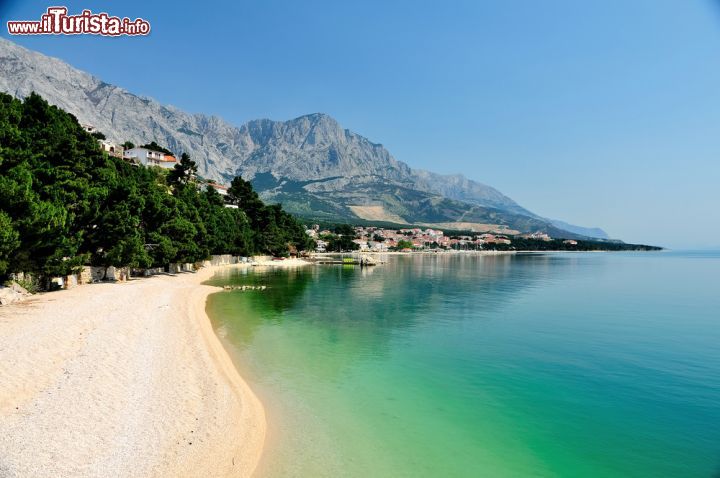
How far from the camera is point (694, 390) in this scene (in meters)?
18.6

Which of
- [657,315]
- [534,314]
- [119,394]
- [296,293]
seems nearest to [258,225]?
[296,293]

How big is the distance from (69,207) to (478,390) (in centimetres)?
3468

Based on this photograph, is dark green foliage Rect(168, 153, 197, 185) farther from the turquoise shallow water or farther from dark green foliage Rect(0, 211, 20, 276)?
dark green foliage Rect(0, 211, 20, 276)

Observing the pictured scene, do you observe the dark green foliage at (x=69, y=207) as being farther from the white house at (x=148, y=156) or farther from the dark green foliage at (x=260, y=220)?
the white house at (x=148, y=156)

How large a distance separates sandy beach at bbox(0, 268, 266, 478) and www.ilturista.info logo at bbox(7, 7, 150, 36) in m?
17.4

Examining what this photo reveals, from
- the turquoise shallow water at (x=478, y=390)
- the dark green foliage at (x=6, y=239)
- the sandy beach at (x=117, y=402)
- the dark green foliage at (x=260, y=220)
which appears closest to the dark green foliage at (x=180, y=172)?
the dark green foliage at (x=260, y=220)

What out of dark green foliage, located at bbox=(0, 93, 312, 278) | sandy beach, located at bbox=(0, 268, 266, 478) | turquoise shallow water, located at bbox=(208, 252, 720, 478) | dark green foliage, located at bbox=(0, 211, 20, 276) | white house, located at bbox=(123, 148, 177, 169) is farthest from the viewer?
white house, located at bbox=(123, 148, 177, 169)

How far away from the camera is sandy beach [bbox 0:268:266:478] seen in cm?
948

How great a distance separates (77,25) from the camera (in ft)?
85.9

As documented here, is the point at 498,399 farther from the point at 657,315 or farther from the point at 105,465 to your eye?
the point at 657,315

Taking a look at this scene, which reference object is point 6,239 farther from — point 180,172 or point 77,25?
point 180,172

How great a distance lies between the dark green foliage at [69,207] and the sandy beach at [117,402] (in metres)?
5.98

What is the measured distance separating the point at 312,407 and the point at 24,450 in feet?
27.0

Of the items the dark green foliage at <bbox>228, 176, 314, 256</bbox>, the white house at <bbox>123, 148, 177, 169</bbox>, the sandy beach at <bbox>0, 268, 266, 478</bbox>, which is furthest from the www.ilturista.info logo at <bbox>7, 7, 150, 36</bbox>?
the white house at <bbox>123, 148, 177, 169</bbox>
